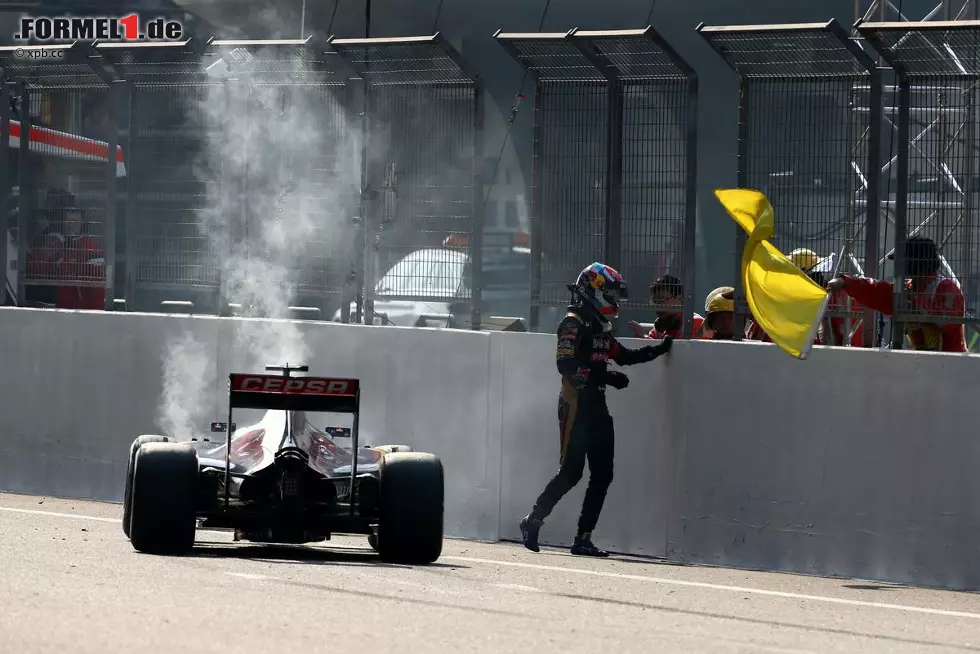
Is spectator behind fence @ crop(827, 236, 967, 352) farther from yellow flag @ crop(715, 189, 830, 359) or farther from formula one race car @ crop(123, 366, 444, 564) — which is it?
formula one race car @ crop(123, 366, 444, 564)

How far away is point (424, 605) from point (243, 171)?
6.75 m

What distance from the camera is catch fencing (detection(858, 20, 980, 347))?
11016 millimetres

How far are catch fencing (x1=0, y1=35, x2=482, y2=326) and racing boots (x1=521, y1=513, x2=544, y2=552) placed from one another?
78.3 inches

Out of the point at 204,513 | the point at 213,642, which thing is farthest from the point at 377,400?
the point at 213,642

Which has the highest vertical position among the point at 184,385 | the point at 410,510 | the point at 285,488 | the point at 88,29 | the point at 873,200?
the point at 88,29

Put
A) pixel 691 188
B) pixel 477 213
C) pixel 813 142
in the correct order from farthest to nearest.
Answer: pixel 477 213
pixel 691 188
pixel 813 142

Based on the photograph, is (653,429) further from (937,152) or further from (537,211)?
(937,152)

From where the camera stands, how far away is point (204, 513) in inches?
417

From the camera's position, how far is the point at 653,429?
480 inches

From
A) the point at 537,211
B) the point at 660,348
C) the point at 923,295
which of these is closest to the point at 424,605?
the point at 660,348

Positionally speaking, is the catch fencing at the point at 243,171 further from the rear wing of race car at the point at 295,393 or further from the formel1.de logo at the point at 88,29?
the formel1.de logo at the point at 88,29

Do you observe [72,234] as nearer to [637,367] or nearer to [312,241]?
[312,241]

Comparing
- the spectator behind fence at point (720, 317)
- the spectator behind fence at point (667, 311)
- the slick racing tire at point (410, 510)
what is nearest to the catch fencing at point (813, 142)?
the spectator behind fence at point (720, 317)

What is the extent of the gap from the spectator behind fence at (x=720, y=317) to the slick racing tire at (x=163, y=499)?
3800 mm
